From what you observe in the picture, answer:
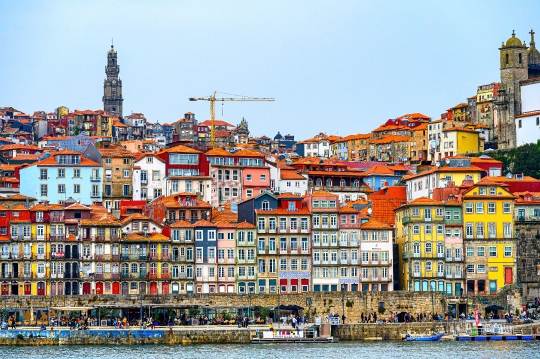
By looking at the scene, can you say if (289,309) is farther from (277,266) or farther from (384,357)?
(384,357)

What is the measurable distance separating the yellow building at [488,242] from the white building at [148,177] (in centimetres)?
3078

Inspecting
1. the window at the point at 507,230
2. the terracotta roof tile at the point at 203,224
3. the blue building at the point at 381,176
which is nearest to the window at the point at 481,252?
the window at the point at 507,230

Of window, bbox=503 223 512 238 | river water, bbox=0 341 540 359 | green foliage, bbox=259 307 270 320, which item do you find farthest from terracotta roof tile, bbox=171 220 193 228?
window, bbox=503 223 512 238

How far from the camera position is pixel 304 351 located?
89.9 meters

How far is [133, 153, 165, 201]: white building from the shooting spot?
126938 millimetres

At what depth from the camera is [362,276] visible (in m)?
108

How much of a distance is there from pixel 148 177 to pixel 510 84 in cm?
5312

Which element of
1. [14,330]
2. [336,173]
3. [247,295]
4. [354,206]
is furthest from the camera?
[336,173]

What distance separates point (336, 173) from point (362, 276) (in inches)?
1322

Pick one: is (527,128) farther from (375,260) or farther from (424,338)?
(424,338)

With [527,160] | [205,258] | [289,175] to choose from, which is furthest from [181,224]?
[527,160]

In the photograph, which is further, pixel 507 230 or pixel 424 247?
pixel 507 230

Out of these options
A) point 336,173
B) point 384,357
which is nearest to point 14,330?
point 384,357

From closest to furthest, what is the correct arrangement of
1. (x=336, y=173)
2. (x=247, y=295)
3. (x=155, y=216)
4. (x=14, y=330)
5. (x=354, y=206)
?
(x=14, y=330) → (x=247, y=295) → (x=155, y=216) → (x=354, y=206) → (x=336, y=173)
